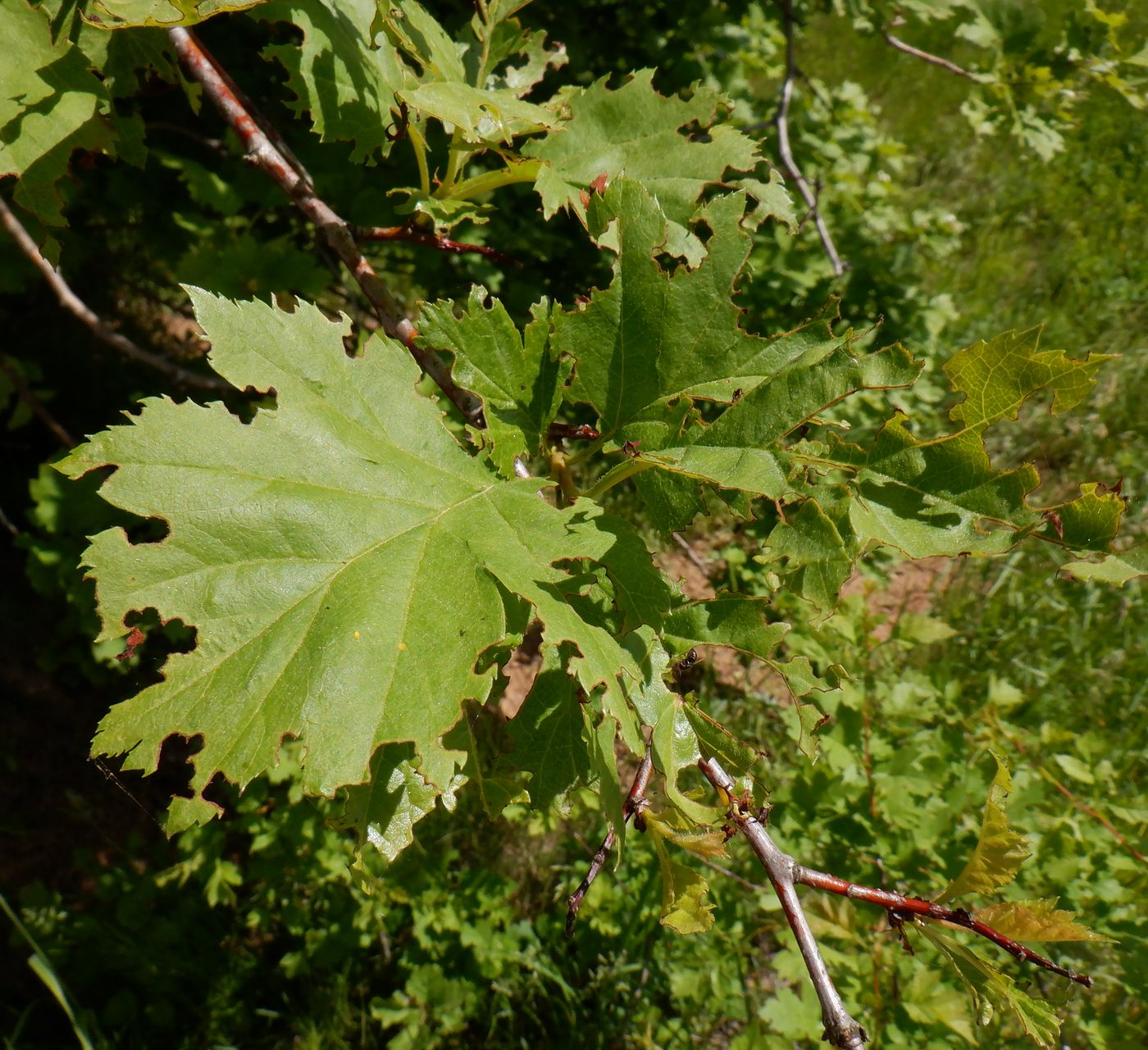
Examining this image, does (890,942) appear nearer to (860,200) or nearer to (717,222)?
(717,222)

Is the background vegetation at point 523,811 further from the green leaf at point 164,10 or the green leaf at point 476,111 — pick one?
the green leaf at point 476,111

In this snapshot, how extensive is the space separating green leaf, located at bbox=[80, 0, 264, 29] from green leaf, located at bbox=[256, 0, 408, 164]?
0.24 metres

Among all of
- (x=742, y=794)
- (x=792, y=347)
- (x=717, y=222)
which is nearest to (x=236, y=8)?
(x=717, y=222)

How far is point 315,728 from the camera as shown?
88 centimetres

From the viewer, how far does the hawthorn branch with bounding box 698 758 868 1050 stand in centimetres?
86

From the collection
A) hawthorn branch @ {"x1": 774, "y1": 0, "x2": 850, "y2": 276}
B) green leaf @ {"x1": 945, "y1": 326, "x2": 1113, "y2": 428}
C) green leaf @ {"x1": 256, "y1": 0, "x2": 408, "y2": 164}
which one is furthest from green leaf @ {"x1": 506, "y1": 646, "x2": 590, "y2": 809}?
hawthorn branch @ {"x1": 774, "y1": 0, "x2": 850, "y2": 276}

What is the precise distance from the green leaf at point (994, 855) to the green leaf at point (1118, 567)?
241 mm

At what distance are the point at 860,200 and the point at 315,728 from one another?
2829 millimetres

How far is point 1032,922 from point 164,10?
1.48 metres

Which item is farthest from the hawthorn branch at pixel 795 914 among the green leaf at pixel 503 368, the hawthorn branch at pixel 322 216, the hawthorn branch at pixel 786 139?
the hawthorn branch at pixel 786 139

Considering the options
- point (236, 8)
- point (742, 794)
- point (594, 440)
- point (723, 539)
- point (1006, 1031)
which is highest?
point (236, 8)

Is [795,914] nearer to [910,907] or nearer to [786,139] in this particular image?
[910,907]

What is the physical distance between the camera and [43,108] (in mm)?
1293

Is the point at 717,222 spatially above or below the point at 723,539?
above
